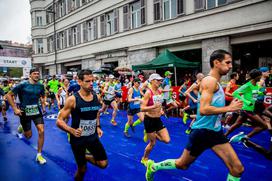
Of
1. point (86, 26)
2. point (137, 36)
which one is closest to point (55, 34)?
point (86, 26)

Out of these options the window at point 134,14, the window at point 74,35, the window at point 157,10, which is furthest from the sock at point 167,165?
the window at point 74,35

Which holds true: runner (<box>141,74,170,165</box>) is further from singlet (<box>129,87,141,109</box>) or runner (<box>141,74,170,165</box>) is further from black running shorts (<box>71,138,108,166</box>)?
singlet (<box>129,87,141,109</box>)

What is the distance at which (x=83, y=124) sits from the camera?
3.68 metres

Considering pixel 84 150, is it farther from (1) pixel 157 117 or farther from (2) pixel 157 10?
(2) pixel 157 10

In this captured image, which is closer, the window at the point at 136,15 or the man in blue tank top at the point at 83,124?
the man in blue tank top at the point at 83,124

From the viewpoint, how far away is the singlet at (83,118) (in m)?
3.66

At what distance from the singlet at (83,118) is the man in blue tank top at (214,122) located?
Result: 55.5 inches

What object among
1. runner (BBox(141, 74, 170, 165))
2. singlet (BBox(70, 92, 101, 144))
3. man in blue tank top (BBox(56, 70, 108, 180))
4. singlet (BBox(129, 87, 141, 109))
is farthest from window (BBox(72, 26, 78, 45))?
singlet (BBox(70, 92, 101, 144))

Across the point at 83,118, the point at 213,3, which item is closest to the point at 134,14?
the point at 213,3

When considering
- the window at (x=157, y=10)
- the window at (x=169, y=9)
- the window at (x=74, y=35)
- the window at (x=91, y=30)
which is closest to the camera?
the window at (x=169, y=9)

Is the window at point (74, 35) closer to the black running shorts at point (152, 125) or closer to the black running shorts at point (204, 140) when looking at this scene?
the black running shorts at point (152, 125)

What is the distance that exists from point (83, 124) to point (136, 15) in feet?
58.4

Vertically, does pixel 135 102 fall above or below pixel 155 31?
below

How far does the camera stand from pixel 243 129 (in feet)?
27.8
